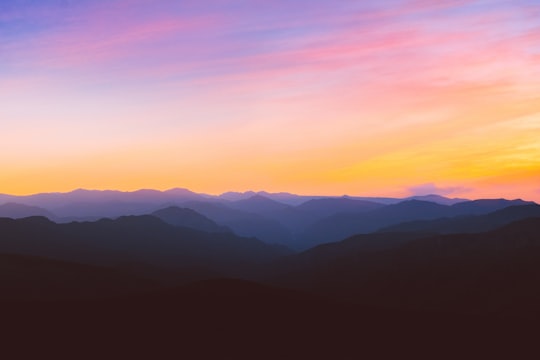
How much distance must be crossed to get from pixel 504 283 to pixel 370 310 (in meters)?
79.5

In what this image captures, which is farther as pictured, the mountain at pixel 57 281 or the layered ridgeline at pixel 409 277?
the layered ridgeline at pixel 409 277

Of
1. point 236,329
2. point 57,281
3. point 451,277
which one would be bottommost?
point 451,277

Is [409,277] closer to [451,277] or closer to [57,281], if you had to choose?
[451,277]

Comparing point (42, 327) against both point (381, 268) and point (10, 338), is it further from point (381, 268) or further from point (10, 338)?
point (381, 268)

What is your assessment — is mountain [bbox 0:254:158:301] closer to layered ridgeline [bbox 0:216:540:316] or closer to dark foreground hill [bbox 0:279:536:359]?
layered ridgeline [bbox 0:216:540:316]

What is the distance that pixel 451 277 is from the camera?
15150 cm

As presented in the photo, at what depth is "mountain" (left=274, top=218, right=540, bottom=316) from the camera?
12744 cm

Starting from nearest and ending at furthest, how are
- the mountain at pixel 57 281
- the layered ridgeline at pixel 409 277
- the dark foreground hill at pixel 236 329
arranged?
the dark foreground hill at pixel 236 329, the mountain at pixel 57 281, the layered ridgeline at pixel 409 277

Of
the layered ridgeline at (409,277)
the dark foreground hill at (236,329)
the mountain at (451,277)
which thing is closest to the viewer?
the dark foreground hill at (236,329)

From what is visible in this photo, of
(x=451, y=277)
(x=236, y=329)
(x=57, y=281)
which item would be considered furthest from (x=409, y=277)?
(x=236, y=329)

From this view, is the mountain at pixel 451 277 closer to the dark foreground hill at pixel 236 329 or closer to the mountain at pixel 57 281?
the dark foreground hill at pixel 236 329

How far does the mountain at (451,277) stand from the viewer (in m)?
127

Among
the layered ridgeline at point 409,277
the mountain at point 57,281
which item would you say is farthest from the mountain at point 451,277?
the mountain at point 57,281

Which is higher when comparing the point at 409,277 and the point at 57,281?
the point at 57,281
